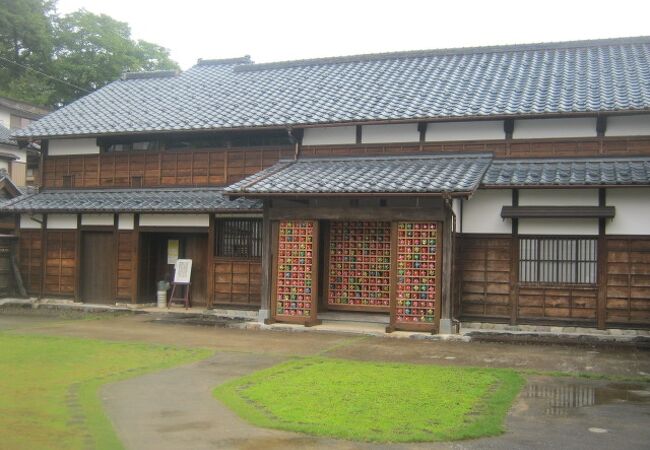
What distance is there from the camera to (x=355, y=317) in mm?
16453

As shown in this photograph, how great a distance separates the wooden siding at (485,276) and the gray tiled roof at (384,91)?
308cm

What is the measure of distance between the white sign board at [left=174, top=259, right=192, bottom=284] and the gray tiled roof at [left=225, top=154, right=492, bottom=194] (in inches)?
158

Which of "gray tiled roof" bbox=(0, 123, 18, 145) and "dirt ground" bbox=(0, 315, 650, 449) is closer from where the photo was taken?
"dirt ground" bbox=(0, 315, 650, 449)

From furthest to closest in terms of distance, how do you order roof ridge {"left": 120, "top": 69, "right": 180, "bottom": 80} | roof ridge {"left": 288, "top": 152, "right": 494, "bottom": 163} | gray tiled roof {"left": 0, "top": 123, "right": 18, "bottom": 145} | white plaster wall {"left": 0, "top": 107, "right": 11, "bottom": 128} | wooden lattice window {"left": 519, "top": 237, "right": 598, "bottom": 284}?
white plaster wall {"left": 0, "top": 107, "right": 11, "bottom": 128} < gray tiled roof {"left": 0, "top": 123, "right": 18, "bottom": 145} < roof ridge {"left": 120, "top": 69, "right": 180, "bottom": 80} < roof ridge {"left": 288, "top": 152, "right": 494, "bottom": 163} < wooden lattice window {"left": 519, "top": 237, "right": 598, "bottom": 284}

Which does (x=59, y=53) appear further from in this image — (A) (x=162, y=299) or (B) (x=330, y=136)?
(B) (x=330, y=136)

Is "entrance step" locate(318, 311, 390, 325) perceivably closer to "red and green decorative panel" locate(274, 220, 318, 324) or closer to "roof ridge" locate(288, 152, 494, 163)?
"red and green decorative panel" locate(274, 220, 318, 324)

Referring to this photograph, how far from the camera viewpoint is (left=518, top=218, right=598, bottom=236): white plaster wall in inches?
571

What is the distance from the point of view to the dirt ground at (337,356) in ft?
21.7

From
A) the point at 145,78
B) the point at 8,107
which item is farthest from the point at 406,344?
the point at 8,107

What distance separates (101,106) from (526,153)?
14.0 metres

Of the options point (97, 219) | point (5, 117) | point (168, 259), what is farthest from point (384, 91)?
point (5, 117)

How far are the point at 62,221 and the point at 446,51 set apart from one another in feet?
42.6

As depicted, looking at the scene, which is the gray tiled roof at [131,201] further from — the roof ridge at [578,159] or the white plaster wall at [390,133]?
the roof ridge at [578,159]

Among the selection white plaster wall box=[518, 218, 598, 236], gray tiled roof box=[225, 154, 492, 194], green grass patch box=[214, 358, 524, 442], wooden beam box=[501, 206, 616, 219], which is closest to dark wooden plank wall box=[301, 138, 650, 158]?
gray tiled roof box=[225, 154, 492, 194]
